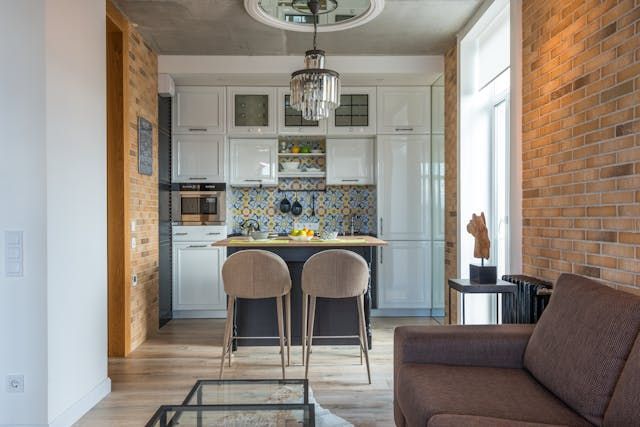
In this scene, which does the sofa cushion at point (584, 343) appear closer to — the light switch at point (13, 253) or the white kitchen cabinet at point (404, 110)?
the light switch at point (13, 253)

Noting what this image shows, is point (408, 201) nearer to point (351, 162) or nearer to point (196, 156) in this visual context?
point (351, 162)

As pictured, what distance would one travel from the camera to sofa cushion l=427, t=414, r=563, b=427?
1.42 metres

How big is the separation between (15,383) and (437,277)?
4.08 m

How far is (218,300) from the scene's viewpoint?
5.13 meters

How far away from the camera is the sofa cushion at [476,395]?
5.18 ft

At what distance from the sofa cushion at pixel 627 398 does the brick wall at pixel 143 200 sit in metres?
3.61

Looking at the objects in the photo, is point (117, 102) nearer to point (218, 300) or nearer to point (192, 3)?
point (192, 3)

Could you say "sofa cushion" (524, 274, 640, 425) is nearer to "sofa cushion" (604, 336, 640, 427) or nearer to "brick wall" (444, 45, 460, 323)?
"sofa cushion" (604, 336, 640, 427)

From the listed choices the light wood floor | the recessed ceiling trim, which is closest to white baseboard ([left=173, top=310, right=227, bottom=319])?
the light wood floor

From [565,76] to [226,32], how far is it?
2.93 m

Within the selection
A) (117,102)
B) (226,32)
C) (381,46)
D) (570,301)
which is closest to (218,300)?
(117,102)

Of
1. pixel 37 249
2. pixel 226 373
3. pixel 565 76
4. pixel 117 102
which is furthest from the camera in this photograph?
pixel 117 102

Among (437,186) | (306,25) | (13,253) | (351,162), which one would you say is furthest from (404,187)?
(13,253)

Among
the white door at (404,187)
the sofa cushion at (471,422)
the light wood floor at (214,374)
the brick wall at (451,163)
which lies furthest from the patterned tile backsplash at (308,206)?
the sofa cushion at (471,422)
